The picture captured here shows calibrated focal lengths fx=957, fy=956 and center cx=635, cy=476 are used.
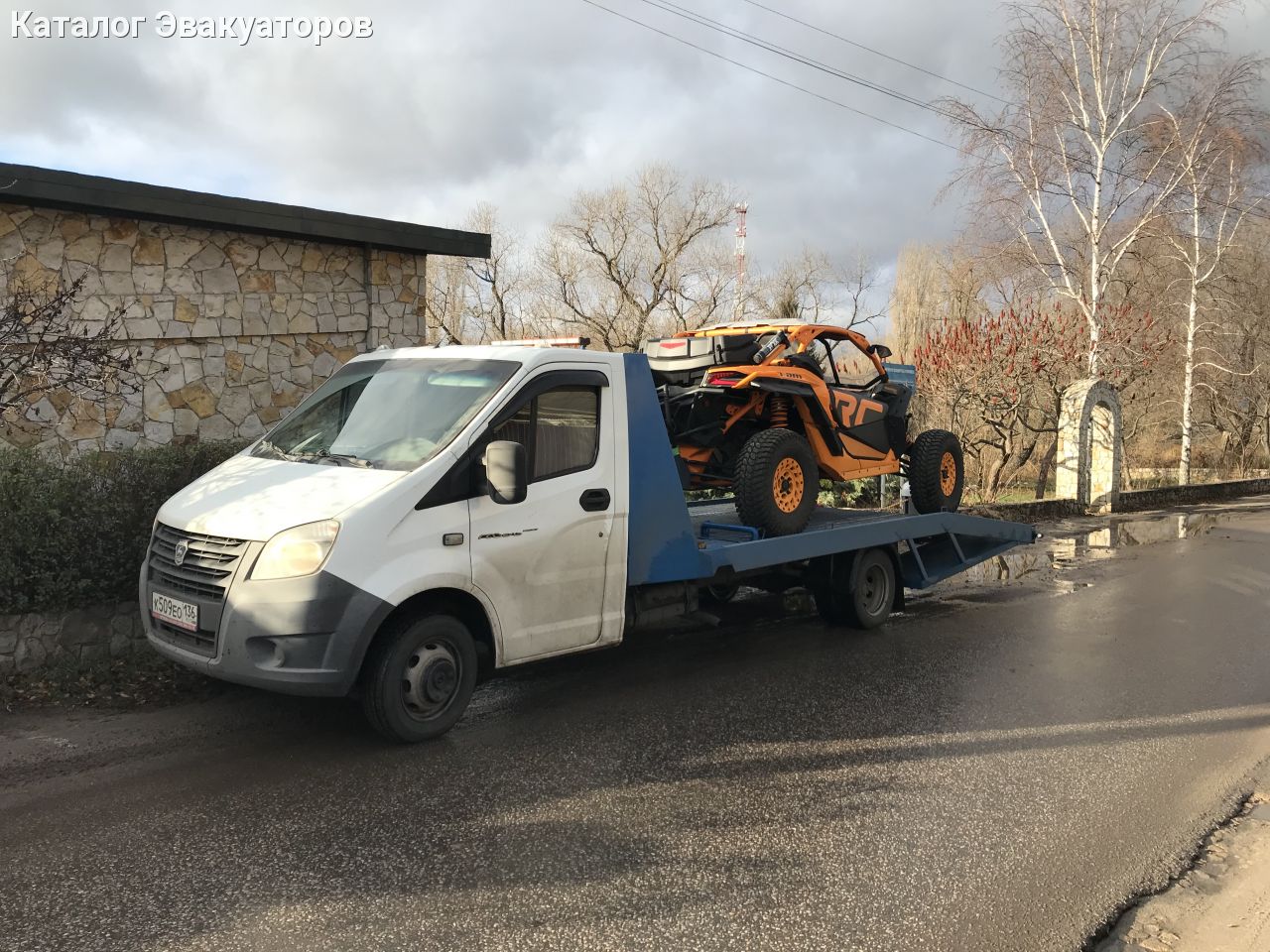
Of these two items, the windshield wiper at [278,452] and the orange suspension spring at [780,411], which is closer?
the windshield wiper at [278,452]

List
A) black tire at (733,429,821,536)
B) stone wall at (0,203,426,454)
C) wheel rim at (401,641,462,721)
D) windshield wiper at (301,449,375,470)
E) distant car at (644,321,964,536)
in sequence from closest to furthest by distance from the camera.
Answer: wheel rim at (401,641,462,721)
windshield wiper at (301,449,375,470)
black tire at (733,429,821,536)
distant car at (644,321,964,536)
stone wall at (0,203,426,454)

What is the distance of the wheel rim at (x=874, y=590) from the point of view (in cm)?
843

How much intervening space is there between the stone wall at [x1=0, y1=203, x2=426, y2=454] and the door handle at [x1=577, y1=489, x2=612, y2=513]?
4904 mm

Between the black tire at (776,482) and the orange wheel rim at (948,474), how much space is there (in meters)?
2.34

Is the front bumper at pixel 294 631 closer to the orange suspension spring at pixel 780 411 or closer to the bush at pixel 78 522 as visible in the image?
the bush at pixel 78 522

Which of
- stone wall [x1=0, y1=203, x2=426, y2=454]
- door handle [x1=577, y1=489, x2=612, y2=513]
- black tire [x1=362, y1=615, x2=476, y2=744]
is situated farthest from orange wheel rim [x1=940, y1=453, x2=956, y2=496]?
stone wall [x1=0, y1=203, x2=426, y2=454]

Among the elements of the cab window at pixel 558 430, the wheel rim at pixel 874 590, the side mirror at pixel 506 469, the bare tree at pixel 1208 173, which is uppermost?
the bare tree at pixel 1208 173

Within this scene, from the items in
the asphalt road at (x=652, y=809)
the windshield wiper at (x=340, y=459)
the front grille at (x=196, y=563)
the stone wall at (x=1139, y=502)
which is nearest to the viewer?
the asphalt road at (x=652, y=809)

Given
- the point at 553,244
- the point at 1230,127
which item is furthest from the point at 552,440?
the point at 553,244

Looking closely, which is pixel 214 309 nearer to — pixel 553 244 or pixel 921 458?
pixel 921 458

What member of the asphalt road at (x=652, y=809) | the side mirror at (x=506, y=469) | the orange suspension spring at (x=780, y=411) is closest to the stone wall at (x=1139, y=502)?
the orange suspension spring at (x=780, y=411)

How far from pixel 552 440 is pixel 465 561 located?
994 millimetres

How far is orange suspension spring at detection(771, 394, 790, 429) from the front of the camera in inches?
319

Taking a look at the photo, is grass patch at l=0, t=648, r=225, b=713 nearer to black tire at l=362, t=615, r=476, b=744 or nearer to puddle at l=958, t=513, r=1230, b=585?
black tire at l=362, t=615, r=476, b=744
